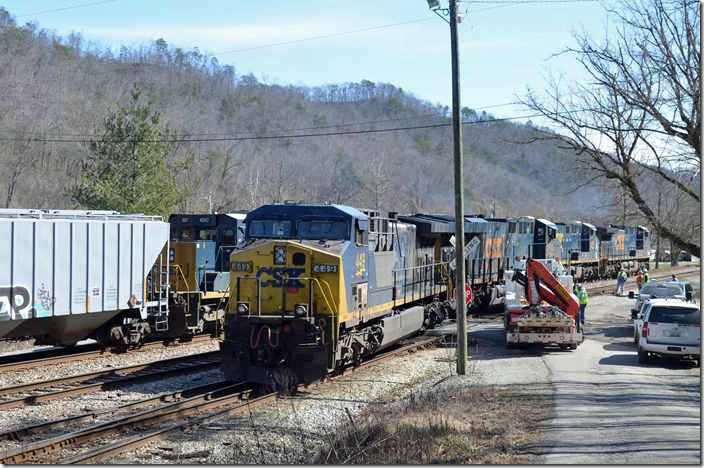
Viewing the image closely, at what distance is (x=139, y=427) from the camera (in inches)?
459

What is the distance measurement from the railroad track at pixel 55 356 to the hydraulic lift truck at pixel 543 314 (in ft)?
32.9

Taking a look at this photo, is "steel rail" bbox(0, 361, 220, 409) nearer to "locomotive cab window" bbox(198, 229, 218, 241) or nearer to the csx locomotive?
the csx locomotive

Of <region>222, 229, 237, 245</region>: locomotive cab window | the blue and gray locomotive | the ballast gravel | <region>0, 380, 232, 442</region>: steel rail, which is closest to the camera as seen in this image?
the ballast gravel

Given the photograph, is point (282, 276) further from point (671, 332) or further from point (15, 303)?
point (671, 332)

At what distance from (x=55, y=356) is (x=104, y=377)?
3845mm

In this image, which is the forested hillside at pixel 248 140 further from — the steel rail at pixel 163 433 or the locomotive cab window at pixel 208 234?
the steel rail at pixel 163 433

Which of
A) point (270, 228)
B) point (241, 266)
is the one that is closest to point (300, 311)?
point (241, 266)

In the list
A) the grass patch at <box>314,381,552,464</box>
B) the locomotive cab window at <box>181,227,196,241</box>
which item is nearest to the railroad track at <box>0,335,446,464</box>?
the grass patch at <box>314,381,552,464</box>

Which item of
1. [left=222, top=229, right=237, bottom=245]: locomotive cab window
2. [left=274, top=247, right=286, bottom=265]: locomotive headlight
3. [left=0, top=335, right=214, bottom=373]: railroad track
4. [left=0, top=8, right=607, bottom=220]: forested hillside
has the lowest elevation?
[left=0, top=335, right=214, bottom=373]: railroad track

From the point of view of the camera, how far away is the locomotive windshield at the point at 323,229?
15430 mm

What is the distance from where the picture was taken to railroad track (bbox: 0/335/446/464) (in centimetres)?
988

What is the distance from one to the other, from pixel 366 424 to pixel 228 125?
10962cm

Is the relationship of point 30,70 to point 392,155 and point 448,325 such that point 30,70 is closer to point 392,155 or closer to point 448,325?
point 392,155

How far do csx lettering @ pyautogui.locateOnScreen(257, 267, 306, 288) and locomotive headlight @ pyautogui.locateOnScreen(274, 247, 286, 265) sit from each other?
0.13 m
